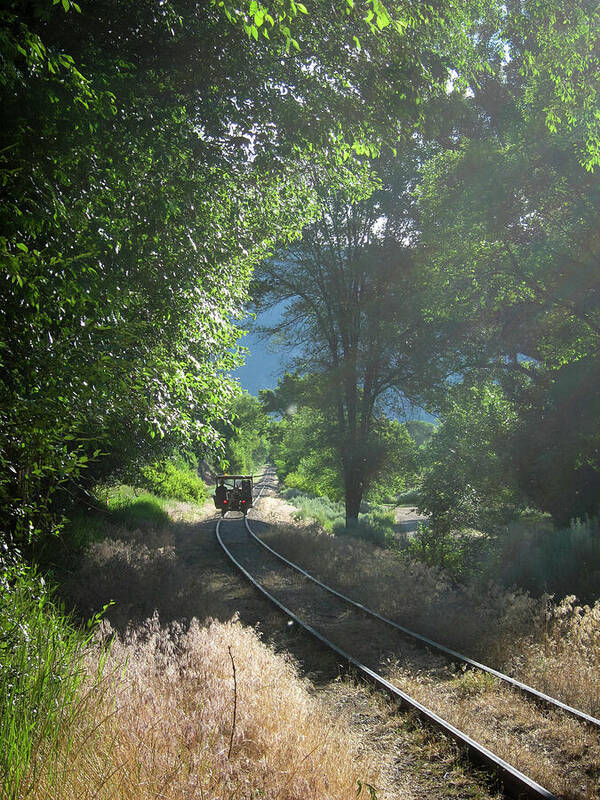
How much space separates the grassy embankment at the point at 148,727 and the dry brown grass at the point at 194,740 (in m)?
0.01

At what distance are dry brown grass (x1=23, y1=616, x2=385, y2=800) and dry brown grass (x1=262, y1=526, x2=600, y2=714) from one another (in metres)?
2.68

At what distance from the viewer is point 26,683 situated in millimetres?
3594

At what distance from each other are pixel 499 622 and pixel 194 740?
573cm

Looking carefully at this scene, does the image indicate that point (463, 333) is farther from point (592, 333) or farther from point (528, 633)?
point (528, 633)

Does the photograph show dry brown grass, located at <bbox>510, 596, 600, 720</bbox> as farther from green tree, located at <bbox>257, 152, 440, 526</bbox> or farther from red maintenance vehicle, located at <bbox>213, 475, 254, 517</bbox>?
red maintenance vehicle, located at <bbox>213, 475, 254, 517</bbox>

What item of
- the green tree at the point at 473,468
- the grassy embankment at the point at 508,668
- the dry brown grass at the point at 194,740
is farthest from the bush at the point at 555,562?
the dry brown grass at the point at 194,740

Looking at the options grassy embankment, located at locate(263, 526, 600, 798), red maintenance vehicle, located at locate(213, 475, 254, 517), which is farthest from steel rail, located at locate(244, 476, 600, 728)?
red maintenance vehicle, located at locate(213, 475, 254, 517)

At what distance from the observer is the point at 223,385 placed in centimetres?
666

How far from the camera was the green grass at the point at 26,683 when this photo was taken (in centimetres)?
297

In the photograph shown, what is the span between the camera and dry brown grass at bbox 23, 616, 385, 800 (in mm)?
3084

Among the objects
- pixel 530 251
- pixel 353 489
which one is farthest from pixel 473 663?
pixel 353 489

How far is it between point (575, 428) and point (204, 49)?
1207 centimetres

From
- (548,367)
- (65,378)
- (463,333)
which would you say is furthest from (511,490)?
(65,378)

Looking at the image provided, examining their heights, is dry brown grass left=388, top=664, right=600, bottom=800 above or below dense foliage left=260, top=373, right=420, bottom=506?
below
